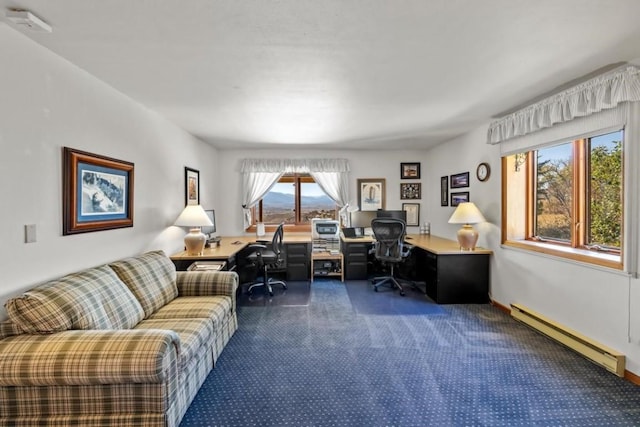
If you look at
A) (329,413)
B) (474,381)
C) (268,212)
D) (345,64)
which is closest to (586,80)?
(345,64)

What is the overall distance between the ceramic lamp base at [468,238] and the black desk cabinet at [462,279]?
109 millimetres

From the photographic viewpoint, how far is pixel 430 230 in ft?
17.7

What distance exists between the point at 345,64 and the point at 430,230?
397cm

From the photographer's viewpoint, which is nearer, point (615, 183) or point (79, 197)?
point (79, 197)

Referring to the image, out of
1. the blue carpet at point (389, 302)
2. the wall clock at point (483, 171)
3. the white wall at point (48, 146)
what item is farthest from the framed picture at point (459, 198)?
the white wall at point (48, 146)

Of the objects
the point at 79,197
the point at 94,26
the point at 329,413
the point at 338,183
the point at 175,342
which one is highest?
the point at 94,26

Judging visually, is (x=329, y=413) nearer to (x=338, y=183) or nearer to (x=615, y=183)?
(x=615, y=183)

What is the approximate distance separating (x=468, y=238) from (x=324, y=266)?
2.34 metres

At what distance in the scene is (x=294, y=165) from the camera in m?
5.36

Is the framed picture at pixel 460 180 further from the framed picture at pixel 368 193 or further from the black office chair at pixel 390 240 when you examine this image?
the framed picture at pixel 368 193

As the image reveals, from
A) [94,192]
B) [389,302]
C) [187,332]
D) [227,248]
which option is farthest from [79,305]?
[389,302]

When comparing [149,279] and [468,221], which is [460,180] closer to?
[468,221]

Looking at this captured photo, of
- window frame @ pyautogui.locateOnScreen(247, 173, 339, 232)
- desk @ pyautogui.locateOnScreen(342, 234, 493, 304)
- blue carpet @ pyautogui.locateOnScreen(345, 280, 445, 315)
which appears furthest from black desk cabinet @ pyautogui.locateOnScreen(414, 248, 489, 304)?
window frame @ pyautogui.locateOnScreen(247, 173, 339, 232)

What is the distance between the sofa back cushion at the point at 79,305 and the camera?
1.60 m
